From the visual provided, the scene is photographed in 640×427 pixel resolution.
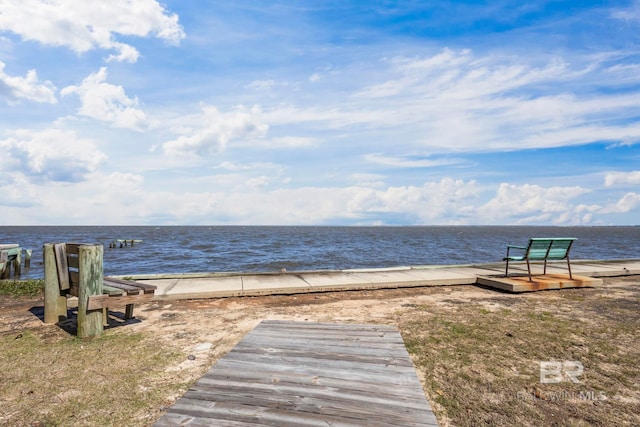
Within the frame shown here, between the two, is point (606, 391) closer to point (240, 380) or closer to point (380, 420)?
point (380, 420)

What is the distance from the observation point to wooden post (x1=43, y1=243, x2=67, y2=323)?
582cm

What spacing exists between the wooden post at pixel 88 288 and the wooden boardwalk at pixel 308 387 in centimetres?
360

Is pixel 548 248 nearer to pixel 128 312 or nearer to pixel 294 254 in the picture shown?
pixel 128 312

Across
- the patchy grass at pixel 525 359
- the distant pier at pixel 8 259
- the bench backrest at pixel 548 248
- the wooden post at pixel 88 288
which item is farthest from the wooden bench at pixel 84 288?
the distant pier at pixel 8 259

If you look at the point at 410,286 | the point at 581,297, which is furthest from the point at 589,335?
the point at 410,286

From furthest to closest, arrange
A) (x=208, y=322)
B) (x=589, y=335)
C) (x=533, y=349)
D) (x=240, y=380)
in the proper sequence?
(x=208, y=322)
(x=589, y=335)
(x=533, y=349)
(x=240, y=380)

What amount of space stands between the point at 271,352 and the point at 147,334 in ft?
11.7

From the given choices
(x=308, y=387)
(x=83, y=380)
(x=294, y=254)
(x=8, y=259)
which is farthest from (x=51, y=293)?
(x=294, y=254)

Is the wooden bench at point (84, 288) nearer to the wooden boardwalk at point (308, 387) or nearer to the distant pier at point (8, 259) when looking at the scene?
the wooden boardwalk at point (308, 387)

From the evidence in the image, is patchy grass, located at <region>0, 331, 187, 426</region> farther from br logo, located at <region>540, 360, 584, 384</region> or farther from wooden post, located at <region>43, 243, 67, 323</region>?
br logo, located at <region>540, 360, 584, 384</region>

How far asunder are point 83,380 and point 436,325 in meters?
4.69

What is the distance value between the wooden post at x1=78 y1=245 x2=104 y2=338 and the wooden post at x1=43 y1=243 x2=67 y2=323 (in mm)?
754

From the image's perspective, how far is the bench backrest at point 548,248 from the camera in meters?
8.54

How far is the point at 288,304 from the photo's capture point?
24.1ft
